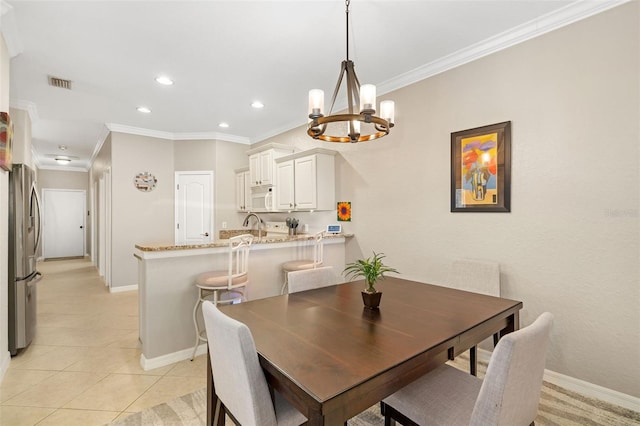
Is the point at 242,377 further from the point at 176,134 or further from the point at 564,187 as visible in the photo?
the point at 176,134

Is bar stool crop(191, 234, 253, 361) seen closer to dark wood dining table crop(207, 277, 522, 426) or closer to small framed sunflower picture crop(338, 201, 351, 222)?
dark wood dining table crop(207, 277, 522, 426)

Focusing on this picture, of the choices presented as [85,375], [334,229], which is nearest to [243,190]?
[334,229]

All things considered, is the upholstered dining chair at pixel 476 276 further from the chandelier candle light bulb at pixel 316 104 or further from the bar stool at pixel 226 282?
the bar stool at pixel 226 282

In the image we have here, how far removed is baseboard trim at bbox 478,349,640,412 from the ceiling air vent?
5394 millimetres

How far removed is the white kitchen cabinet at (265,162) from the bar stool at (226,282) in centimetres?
200

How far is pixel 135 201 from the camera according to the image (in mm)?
5164

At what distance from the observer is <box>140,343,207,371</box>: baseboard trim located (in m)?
2.59

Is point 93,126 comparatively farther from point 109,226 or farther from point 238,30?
point 238,30

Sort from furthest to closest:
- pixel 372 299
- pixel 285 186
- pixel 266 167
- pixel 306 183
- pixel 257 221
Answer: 1. pixel 257 221
2. pixel 266 167
3. pixel 285 186
4. pixel 306 183
5. pixel 372 299

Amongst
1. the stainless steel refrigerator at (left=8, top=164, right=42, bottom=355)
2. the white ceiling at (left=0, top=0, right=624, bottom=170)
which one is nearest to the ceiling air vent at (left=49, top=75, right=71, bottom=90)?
the white ceiling at (left=0, top=0, right=624, bottom=170)

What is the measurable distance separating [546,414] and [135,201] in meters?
5.85

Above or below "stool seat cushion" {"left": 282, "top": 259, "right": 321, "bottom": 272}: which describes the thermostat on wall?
above

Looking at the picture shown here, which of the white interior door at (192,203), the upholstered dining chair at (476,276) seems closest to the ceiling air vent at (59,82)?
the white interior door at (192,203)

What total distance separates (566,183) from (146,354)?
364 cm
